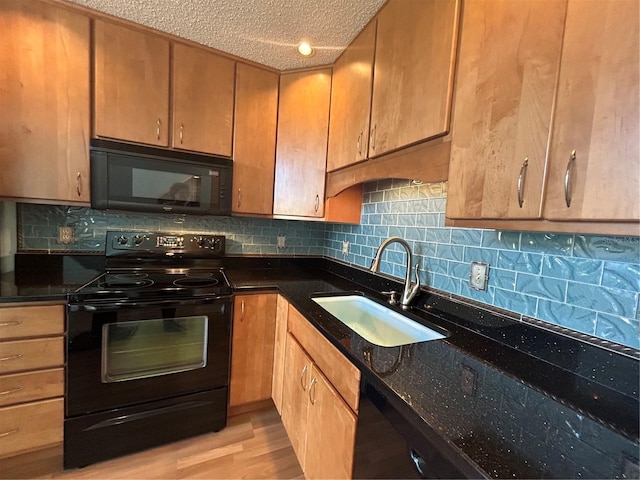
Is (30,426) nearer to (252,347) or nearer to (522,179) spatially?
(252,347)

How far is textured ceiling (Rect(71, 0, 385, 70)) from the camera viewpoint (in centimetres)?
134

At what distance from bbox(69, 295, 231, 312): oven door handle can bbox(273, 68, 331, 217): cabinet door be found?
77 centimetres

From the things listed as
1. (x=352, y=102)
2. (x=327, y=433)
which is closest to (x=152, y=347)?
(x=327, y=433)

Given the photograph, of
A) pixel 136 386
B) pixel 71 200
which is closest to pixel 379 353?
pixel 136 386

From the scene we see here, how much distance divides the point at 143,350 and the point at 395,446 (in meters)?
1.40

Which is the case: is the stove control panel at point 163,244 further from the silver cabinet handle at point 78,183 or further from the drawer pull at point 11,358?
the drawer pull at point 11,358

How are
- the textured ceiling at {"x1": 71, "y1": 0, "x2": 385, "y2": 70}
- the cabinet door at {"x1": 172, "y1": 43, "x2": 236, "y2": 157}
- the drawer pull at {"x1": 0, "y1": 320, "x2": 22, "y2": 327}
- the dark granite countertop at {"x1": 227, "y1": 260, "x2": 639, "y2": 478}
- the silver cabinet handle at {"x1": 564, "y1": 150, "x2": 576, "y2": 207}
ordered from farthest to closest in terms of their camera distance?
the cabinet door at {"x1": 172, "y1": 43, "x2": 236, "y2": 157} < the textured ceiling at {"x1": 71, "y1": 0, "x2": 385, "y2": 70} < the drawer pull at {"x1": 0, "y1": 320, "x2": 22, "y2": 327} < the silver cabinet handle at {"x1": 564, "y1": 150, "x2": 576, "y2": 207} < the dark granite countertop at {"x1": 227, "y1": 260, "x2": 639, "y2": 478}

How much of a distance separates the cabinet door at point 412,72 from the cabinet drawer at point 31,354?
1.80 m

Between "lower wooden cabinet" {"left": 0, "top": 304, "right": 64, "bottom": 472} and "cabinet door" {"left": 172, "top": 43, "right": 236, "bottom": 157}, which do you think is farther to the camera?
"cabinet door" {"left": 172, "top": 43, "right": 236, "bottom": 157}

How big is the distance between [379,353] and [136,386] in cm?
136

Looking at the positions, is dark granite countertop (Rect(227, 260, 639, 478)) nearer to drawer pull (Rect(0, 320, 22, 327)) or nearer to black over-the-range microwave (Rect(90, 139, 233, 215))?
black over-the-range microwave (Rect(90, 139, 233, 215))

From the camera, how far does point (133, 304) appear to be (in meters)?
1.43

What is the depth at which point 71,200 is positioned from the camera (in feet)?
5.04

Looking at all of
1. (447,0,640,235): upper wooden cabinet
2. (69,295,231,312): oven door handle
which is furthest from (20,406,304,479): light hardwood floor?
(447,0,640,235): upper wooden cabinet
